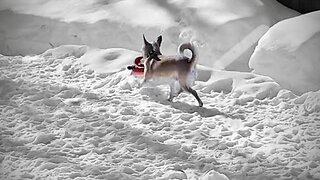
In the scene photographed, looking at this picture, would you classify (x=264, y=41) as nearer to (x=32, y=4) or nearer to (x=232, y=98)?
(x=232, y=98)

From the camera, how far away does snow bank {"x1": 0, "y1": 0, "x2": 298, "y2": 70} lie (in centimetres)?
625

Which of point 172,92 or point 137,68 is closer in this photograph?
point 172,92

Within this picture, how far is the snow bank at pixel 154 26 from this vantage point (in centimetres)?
625

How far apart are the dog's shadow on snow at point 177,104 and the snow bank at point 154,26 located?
104cm

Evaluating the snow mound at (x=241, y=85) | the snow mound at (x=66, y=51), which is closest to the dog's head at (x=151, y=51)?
the snow mound at (x=241, y=85)

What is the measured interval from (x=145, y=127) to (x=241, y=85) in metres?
1.27

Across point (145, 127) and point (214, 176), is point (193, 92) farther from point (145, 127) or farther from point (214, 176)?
point (214, 176)

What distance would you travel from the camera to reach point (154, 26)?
6.53m

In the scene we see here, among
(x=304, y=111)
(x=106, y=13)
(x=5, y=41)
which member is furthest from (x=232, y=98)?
(x=5, y=41)

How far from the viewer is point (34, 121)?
480cm

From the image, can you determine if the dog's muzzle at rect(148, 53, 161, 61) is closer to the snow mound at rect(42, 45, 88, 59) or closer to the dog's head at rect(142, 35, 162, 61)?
the dog's head at rect(142, 35, 162, 61)

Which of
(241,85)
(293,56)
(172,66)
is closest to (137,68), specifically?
(172,66)

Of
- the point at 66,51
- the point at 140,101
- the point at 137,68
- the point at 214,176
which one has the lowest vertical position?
the point at 66,51

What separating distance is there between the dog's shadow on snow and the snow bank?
3.42 feet
